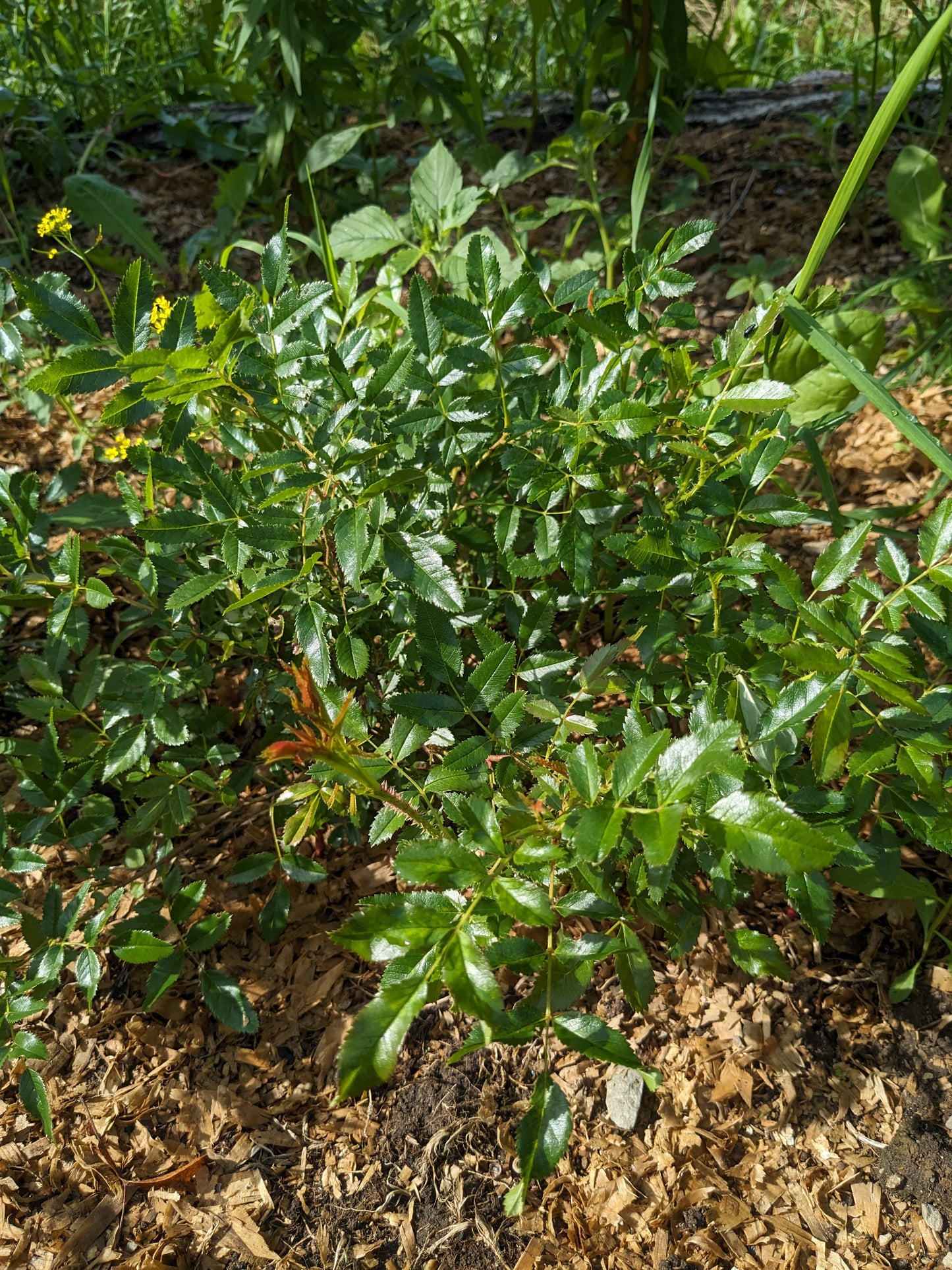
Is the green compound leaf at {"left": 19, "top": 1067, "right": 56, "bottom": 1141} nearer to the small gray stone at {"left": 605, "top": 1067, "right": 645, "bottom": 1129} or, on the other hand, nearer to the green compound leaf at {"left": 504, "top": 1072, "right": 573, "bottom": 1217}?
the green compound leaf at {"left": 504, "top": 1072, "right": 573, "bottom": 1217}

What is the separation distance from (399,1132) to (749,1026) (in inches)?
23.3

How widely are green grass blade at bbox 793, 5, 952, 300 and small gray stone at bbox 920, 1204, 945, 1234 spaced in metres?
1.36

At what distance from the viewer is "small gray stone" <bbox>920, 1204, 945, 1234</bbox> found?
50.6 inches

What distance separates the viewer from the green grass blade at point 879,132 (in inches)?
43.7

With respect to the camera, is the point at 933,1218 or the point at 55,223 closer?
the point at 933,1218

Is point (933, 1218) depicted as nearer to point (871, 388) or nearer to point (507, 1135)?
point (507, 1135)

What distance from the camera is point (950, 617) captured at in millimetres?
1248

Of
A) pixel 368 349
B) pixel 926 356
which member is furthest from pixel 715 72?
pixel 368 349

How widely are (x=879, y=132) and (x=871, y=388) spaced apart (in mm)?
333

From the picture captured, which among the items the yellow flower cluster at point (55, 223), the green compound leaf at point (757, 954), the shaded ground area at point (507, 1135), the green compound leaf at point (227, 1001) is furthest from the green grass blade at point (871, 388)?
the yellow flower cluster at point (55, 223)

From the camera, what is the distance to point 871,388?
46.9 inches

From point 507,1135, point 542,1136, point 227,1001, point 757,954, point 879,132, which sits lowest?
point 507,1135

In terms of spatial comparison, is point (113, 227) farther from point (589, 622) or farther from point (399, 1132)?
point (399, 1132)

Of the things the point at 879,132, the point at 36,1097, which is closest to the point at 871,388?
the point at 879,132
